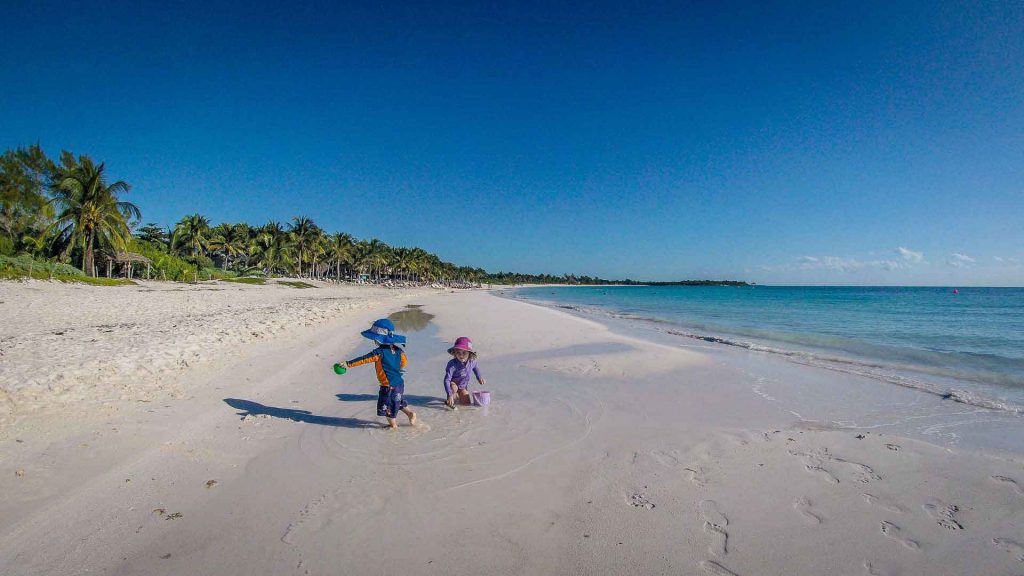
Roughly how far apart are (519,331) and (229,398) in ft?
39.8

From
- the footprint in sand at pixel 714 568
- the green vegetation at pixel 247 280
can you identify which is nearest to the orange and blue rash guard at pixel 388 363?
the footprint in sand at pixel 714 568

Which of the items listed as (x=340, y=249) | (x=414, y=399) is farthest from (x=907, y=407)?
(x=340, y=249)

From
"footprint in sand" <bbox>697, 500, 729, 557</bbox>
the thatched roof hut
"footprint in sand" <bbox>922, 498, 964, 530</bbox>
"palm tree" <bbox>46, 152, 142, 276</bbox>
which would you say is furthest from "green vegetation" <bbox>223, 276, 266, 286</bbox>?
"footprint in sand" <bbox>922, 498, 964, 530</bbox>

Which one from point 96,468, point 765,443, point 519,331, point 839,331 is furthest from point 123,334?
point 839,331

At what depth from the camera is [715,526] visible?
12.4 ft

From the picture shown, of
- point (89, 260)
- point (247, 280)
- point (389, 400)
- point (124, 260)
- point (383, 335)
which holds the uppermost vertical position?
point (124, 260)

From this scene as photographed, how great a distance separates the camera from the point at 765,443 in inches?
229

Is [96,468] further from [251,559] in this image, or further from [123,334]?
[123,334]

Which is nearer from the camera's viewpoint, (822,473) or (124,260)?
(822,473)

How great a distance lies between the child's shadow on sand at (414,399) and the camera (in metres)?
7.52

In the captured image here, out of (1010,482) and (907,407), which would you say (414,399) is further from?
(907,407)

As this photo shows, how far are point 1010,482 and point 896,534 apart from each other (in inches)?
92.1

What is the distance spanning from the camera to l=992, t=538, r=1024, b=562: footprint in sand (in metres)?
3.41

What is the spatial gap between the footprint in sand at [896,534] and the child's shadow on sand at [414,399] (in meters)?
5.72
